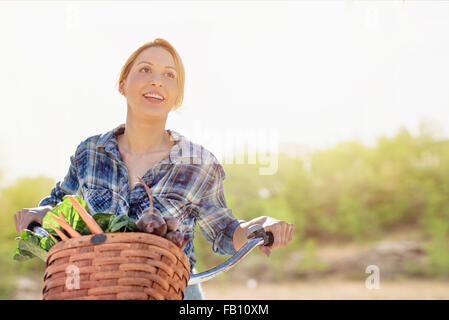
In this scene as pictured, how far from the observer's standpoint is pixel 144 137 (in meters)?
1.81

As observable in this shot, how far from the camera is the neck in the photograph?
1814mm

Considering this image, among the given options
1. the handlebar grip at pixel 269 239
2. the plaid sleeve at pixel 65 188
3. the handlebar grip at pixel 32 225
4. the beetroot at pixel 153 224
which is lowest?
the beetroot at pixel 153 224

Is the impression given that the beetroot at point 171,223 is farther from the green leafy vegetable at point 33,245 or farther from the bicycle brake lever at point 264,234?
the bicycle brake lever at point 264,234

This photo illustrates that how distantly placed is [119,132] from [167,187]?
333mm

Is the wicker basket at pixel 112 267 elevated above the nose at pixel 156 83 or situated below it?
below

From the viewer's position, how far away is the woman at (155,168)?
1684mm

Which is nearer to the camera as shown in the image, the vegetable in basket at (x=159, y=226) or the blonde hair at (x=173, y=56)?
the vegetable in basket at (x=159, y=226)

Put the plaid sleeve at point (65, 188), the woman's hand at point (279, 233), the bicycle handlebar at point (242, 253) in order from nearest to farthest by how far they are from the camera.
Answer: the bicycle handlebar at point (242, 253), the woman's hand at point (279, 233), the plaid sleeve at point (65, 188)

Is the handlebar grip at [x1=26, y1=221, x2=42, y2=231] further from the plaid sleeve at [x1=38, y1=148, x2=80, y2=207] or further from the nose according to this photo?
the nose

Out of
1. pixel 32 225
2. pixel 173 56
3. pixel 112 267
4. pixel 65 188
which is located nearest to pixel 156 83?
pixel 173 56

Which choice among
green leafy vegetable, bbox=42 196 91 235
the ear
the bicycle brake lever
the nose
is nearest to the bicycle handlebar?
the bicycle brake lever

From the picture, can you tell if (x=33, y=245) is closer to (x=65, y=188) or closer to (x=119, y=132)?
(x=65, y=188)

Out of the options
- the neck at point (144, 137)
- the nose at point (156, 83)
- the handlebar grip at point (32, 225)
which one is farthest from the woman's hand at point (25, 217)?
the nose at point (156, 83)
